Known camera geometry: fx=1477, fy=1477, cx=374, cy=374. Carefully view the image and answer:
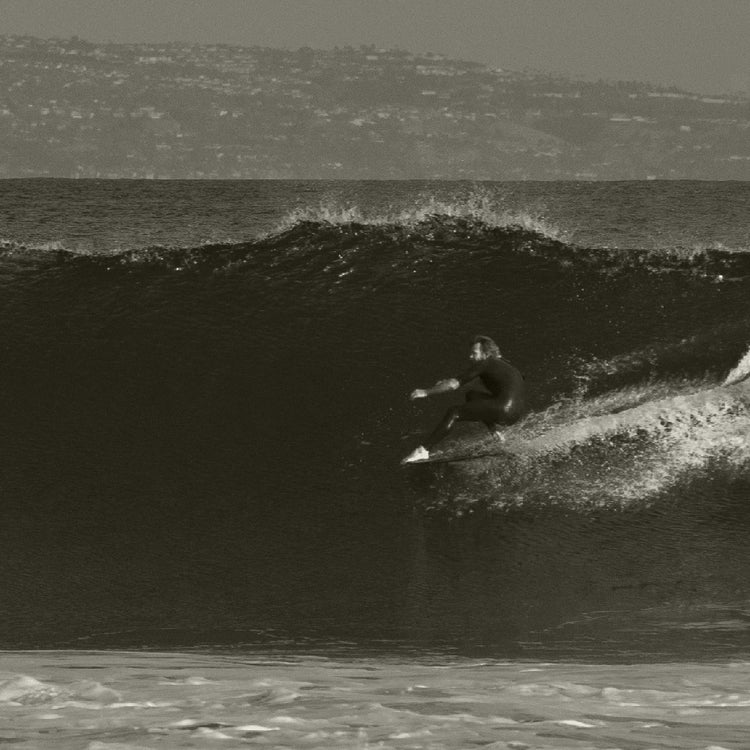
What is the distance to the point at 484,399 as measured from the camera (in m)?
11.7

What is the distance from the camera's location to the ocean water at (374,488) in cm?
573

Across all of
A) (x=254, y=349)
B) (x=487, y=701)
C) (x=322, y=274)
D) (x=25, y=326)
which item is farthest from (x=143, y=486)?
(x=487, y=701)

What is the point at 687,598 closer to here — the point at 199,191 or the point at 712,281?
the point at 712,281

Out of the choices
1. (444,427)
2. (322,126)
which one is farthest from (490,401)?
(322,126)

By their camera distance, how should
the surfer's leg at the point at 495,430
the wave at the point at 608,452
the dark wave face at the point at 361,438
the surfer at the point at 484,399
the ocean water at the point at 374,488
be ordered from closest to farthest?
1. the ocean water at the point at 374,488
2. the dark wave face at the point at 361,438
3. the wave at the point at 608,452
4. the surfer at the point at 484,399
5. the surfer's leg at the point at 495,430

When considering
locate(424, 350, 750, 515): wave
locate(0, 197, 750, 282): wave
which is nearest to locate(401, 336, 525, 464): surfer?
locate(424, 350, 750, 515): wave

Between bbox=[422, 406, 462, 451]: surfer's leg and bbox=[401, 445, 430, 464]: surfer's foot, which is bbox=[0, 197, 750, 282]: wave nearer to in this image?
bbox=[422, 406, 462, 451]: surfer's leg

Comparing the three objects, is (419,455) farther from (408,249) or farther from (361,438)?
(408,249)

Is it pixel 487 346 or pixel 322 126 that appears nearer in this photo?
pixel 487 346

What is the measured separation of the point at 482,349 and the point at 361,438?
1.40 meters

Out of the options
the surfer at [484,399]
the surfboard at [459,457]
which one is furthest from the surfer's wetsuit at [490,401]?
the surfboard at [459,457]

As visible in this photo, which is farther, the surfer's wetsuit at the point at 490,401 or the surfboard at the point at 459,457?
the surfboard at the point at 459,457

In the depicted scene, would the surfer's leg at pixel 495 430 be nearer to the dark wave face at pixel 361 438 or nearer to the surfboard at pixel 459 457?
the surfboard at pixel 459 457

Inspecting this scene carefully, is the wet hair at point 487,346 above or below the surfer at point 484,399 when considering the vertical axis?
above
